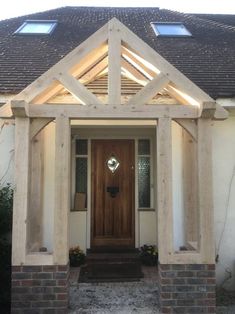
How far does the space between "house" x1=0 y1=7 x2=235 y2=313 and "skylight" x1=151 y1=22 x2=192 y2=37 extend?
0.06m

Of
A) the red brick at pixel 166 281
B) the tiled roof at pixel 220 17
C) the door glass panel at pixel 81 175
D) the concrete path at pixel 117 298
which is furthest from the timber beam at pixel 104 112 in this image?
the tiled roof at pixel 220 17

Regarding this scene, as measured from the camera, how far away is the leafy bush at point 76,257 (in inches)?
269

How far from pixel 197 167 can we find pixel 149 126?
2.47m

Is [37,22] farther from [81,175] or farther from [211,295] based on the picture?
[211,295]

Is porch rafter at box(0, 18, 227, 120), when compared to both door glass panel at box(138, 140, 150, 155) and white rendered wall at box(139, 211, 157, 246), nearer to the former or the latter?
door glass panel at box(138, 140, 150, 155)

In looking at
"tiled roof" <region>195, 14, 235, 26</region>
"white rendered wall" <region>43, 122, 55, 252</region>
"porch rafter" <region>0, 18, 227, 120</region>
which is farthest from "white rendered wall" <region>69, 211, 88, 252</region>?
"tiled roof" <region>195, 14, 235, 26</region>

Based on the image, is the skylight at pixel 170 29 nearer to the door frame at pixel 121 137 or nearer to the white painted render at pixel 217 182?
the door frame at pixel 121 137

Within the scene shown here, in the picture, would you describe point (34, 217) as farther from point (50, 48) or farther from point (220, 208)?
point (50, 48)

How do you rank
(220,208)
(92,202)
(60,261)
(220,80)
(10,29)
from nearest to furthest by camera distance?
(60,261), (220,208), (220,80), (92,202), (10,29)

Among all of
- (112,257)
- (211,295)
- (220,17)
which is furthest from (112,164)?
(220,17)

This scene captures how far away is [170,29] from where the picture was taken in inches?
406

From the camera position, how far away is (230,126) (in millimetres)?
6500

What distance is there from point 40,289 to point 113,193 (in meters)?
3.37

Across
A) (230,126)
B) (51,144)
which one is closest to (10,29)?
(51,144)
